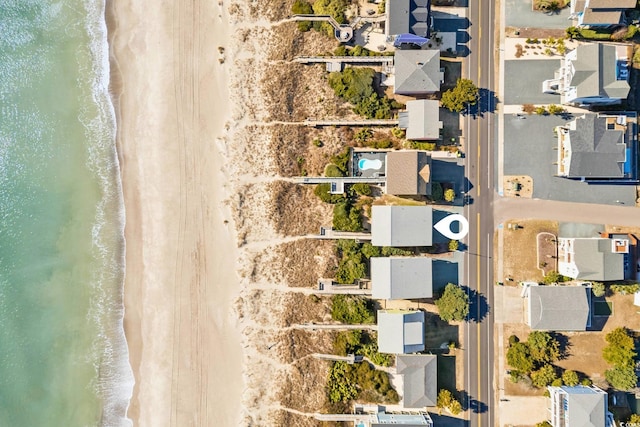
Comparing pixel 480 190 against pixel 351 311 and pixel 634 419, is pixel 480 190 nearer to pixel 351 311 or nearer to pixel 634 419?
pixel 351 311

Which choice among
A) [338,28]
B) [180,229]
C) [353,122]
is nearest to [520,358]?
[353,122]

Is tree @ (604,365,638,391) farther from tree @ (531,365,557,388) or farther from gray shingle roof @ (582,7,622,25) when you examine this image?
gray shingle roof @ (582,7,622,25)

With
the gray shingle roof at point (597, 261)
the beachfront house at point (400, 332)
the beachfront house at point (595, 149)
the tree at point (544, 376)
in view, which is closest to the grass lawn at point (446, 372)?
the beachfront house at point (400, 332)

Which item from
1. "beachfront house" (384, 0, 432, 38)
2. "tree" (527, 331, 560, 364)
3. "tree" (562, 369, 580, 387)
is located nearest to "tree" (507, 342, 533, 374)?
"tree" (527, 331, 560, 364)

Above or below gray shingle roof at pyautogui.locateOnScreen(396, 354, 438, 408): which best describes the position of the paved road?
above

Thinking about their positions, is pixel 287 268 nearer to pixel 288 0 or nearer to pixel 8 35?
pixel 288 0

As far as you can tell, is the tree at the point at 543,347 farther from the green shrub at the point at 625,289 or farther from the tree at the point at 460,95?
the tree at the point at 460,95
